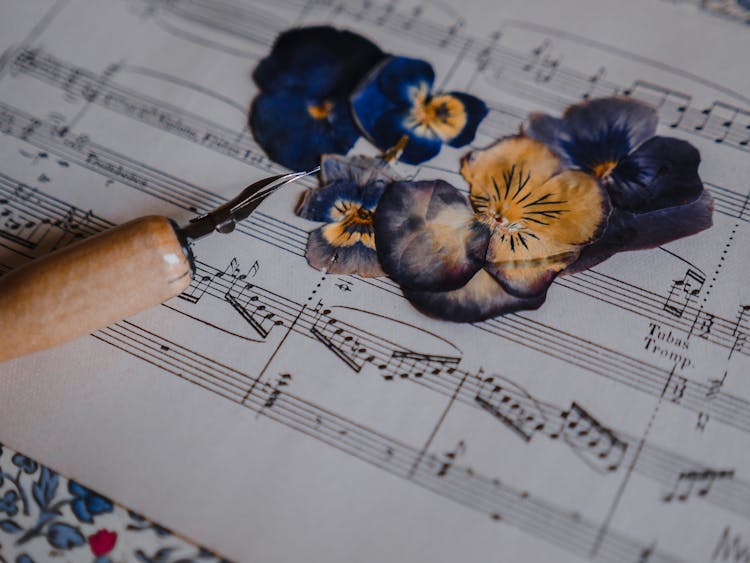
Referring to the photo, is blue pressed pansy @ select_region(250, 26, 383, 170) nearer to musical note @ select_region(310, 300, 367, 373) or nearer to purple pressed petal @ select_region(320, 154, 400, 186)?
purple pressed petal @ select_region(320, 154, 400, 186)

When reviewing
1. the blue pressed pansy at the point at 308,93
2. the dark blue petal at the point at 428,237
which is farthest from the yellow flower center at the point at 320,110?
the dark blue petal at the point at 428,237

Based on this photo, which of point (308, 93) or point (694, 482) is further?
point (308, 93)

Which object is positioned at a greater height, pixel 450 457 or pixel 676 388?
pixel 676 388

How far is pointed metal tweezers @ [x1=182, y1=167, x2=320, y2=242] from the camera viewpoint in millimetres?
516

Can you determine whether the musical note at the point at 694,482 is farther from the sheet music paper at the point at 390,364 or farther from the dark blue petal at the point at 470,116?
the dark blue petal at the point at 470,116

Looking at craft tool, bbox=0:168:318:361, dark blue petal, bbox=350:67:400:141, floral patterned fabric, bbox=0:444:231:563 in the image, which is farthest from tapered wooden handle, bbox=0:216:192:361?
dark blue petal, bbox=350:67:400:141

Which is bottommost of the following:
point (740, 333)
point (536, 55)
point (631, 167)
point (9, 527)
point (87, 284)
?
point (9, 527)

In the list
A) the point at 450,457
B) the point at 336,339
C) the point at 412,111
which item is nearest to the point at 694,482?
the point at 450,457

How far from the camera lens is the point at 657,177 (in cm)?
57

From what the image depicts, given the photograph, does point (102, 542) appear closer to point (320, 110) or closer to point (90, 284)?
point (90, 284)

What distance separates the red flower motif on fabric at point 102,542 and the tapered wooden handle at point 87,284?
14 centimetres

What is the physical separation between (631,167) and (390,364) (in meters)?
0.27

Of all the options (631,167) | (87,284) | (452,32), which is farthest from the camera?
(452,32)

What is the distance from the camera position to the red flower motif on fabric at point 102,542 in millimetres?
479
